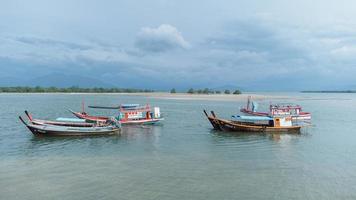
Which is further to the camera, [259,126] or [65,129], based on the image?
[259,126]

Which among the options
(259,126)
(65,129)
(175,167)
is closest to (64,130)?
(65,129)

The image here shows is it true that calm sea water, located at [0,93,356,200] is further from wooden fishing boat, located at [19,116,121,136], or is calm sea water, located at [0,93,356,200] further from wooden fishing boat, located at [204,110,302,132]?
wooden fishing boat, located at [204,110,302,132]

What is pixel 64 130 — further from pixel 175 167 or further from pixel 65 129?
pixel 175 167

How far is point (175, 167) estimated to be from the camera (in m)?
13.4

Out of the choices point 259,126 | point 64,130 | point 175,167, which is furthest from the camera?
point 259,126

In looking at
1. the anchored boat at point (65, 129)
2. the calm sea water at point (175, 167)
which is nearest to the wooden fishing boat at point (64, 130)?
the anchored boat at point (65, 129)

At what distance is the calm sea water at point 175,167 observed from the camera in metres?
10.4

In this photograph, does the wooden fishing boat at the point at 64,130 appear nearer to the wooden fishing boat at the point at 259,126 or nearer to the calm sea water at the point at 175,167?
the calm sea water at the point at 175,167

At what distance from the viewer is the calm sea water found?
1038cm

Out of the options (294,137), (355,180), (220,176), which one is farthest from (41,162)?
(294,137)

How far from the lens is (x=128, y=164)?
13836 mm

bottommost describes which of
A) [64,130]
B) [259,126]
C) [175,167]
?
[175,167]

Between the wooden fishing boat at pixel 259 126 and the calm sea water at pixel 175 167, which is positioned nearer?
the calm sea water at pixel 175 167

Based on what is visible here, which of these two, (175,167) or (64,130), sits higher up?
(64,130)
